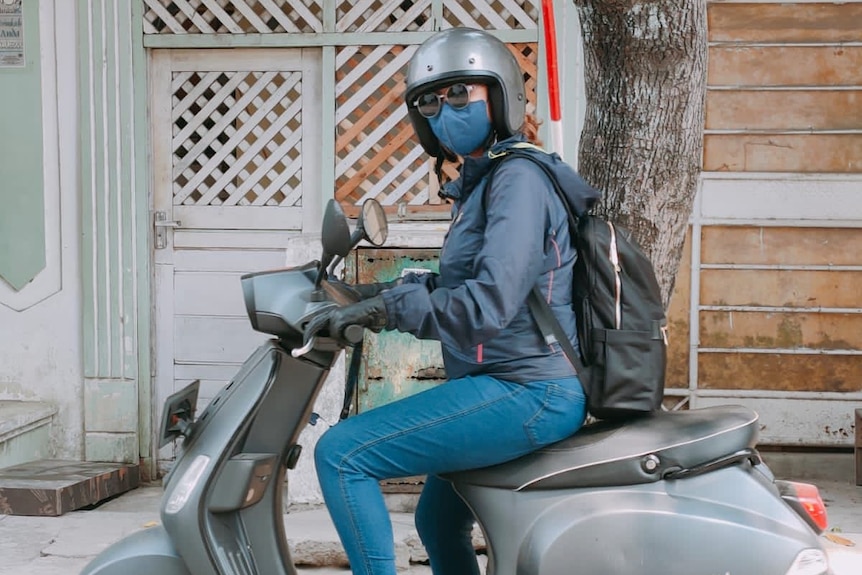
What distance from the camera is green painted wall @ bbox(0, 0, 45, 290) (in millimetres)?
6098

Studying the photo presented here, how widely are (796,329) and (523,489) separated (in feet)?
12.6

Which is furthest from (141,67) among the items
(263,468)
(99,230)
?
(263,468)

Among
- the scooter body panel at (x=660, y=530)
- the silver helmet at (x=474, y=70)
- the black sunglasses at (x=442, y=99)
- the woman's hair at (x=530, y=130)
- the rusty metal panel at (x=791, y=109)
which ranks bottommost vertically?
the scooter body panel at (x=660, y=530)

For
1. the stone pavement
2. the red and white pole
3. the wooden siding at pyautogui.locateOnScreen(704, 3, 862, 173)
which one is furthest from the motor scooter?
the wooden siding at pyautogui.locateOnScreen(704, 3, 862, 173)

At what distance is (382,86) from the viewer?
597cm

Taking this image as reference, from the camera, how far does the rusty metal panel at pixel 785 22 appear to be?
230 inches

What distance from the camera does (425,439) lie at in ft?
8.23

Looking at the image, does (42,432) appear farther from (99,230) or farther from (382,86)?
(382,86)

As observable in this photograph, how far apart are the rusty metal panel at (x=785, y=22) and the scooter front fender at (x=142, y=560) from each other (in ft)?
14.1

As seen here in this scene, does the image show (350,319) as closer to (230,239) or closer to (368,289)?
(368,289)

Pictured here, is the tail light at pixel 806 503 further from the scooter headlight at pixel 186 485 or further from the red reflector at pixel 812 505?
the scooter headlight at pixel 186 485

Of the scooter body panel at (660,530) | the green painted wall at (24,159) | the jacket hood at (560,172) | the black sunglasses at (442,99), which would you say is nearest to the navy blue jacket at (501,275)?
the jacket hood at (560,172)

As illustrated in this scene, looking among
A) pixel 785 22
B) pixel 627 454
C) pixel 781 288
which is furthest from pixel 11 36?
pixel 627 454

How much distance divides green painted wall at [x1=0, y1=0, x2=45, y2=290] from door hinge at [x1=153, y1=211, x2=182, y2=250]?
60cm
